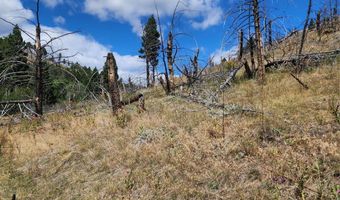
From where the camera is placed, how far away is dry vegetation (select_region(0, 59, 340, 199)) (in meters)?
5.61

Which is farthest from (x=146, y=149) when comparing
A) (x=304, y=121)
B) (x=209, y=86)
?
(x=209, y=86)

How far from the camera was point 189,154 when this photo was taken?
7.04 metres

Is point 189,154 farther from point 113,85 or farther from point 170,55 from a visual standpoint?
point 170,55

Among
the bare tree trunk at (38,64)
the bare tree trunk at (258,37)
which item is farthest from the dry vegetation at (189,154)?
the bare tree trunk at (258,37)

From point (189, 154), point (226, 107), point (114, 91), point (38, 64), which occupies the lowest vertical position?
point (189, 154)

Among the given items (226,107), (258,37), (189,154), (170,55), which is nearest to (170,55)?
(170,55)

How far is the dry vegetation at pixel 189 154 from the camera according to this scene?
A: 5.61 metres

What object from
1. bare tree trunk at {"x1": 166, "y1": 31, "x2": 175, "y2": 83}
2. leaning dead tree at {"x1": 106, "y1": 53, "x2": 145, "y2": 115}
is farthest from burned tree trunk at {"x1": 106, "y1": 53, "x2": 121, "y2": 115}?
bare tree trunk at {"x1": 166, "y1": 31, "x2": 175, "y2": 83}

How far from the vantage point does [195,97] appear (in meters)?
13.2

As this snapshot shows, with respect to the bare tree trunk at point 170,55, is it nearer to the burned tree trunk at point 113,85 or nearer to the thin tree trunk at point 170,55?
the thin tree trunk at point 170,55

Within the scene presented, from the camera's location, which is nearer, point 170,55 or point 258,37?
point 258,37

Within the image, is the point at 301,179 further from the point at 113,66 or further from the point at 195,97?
the point at 113,66

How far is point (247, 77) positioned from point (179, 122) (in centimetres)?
758

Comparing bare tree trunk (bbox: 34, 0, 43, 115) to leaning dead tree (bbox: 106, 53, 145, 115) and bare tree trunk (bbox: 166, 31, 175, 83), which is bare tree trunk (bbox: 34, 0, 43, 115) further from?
bare tree trunk (bbox: 166, 31, 175, 83)
